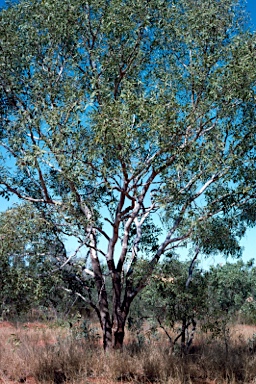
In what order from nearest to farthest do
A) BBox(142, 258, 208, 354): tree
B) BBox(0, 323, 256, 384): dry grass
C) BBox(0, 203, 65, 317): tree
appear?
BBox(0, 203, 65, 317): tree → BBox(0, 323, 256, 384): dry grass → BBox(142, 258, 208, 354): tree

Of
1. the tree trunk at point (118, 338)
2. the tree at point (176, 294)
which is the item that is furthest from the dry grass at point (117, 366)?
the tree at point (176, 294)

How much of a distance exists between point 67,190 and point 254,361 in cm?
519

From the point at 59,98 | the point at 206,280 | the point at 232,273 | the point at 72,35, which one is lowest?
the point at 206,280

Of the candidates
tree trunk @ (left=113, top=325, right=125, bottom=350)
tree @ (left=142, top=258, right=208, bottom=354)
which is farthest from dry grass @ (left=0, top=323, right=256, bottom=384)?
tree @ (left=142, top=258, right=208, bottom=354)

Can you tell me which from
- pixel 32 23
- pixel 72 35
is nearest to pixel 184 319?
pixel 72 35

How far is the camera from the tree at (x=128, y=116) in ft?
27.8

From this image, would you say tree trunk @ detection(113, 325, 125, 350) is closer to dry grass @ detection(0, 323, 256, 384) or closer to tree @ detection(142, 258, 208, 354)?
dry grass @ detection(0, 323, 256, 384)

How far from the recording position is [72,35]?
32.7 feet

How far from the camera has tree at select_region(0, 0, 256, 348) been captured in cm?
847

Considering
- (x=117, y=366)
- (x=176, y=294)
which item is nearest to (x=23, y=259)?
(x=117, y=366)

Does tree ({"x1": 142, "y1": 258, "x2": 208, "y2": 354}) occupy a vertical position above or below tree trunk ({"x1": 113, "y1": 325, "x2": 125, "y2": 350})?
above

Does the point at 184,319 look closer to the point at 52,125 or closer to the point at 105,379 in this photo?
the point at 105,379

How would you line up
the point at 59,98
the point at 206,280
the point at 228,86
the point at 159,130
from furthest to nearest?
the point at 206,280 < the point at 59,98 < the point at 228,86 < the point at 159,130

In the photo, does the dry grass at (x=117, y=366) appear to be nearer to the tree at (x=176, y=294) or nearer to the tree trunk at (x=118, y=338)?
the tree trunk at (x=118, y=338)
